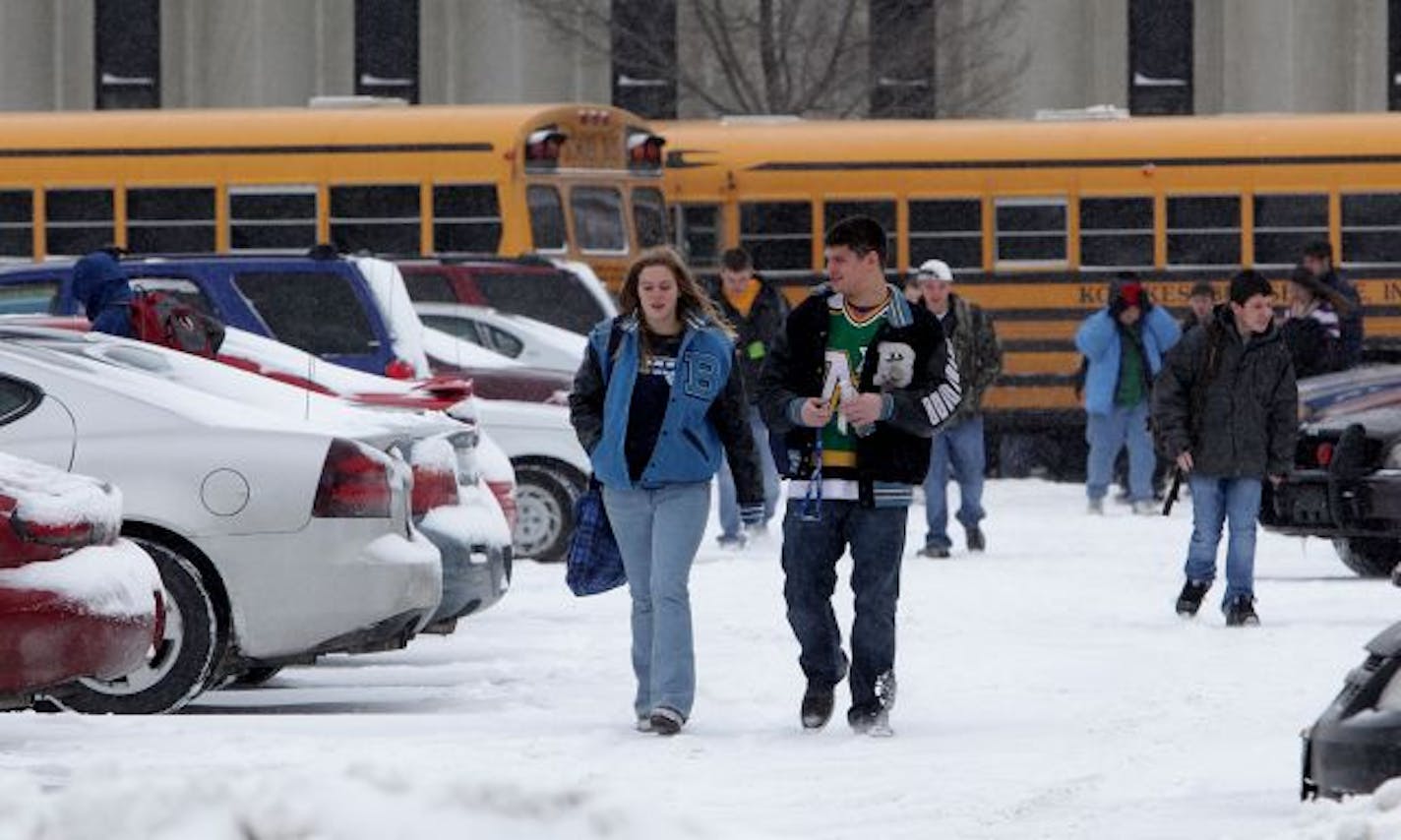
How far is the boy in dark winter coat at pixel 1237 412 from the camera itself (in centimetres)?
1582

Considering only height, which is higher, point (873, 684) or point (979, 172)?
point (979, 172)

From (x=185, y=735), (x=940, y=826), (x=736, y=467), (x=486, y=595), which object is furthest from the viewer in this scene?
(x=486, y=595)

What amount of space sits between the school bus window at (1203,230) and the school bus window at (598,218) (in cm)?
450

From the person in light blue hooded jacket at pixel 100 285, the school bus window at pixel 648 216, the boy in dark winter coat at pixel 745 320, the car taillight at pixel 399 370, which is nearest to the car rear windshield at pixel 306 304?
the car taillight at pixel 399 370

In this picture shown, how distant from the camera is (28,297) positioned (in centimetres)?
1945

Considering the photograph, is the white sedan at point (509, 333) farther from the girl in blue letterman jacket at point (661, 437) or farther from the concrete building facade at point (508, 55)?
the concrete building facade at point (508, 55)

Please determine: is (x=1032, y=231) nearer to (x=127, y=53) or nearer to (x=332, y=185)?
(x=332, y=185)

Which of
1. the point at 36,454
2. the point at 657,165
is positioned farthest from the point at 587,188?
the point at 36,454

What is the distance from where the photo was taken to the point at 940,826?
9.37m

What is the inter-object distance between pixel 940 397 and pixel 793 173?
1995 centimetres

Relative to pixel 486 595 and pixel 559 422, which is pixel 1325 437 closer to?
pixel 559 422

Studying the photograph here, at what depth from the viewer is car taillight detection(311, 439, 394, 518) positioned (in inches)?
488

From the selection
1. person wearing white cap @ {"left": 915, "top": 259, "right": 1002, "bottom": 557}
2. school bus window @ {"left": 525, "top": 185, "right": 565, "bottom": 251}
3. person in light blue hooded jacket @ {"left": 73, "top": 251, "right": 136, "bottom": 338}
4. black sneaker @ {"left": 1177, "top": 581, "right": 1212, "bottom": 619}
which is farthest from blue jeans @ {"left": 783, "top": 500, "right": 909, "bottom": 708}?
school bus window @ {"left": 525, "top": 185, "right": 565, "bottom": 251}

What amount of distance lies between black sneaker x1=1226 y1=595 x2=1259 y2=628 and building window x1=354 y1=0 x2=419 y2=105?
1346 inches
